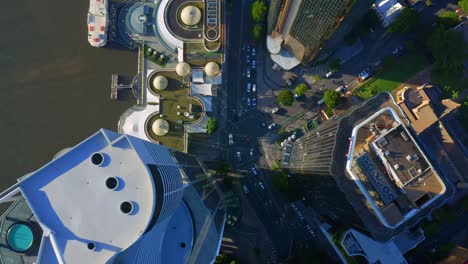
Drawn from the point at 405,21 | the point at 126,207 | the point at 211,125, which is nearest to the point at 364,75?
the point at 405,21

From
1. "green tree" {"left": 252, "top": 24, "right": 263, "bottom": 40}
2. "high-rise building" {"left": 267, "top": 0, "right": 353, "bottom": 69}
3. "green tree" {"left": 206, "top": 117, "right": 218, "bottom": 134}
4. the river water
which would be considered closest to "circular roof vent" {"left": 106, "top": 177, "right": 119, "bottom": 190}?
"green tree" {"left": 206, "top": 117, "right": 218, "bottom": 134}

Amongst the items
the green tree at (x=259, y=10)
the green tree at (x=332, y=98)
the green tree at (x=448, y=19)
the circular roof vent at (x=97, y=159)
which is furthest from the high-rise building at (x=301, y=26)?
the circular roof vent at (x=97, y=159)

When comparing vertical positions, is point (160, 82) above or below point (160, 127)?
above

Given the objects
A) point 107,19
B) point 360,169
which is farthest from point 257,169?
point 107,19

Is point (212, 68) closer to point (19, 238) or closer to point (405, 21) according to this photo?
point (405, 21)

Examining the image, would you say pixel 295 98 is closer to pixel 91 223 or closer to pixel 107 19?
pixel 107 19
